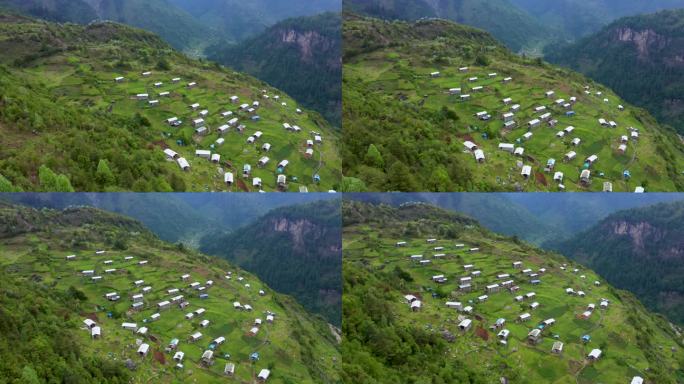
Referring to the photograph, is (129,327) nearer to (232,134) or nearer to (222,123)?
(232,134)

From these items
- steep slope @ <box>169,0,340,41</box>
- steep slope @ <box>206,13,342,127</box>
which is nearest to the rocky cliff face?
steep slope @ <box>206,13,342,127</box>

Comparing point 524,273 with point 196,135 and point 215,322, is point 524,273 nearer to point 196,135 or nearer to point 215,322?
point 215,322

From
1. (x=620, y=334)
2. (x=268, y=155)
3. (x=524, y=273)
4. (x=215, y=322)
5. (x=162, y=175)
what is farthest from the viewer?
(x=524, y=273)

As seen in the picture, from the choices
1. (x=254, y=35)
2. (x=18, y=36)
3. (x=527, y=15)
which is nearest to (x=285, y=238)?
(x=254, y=35)

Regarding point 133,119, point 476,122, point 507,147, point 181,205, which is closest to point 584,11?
point 476,122

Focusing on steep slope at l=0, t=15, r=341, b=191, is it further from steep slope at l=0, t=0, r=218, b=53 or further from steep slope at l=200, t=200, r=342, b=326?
steep slope at l=200, t=200, r=342, b=326

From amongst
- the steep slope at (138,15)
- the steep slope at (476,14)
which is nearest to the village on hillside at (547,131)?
the steep slope at (476,14)
